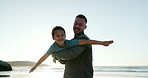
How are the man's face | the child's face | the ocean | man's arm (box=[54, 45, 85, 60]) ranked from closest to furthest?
man's arm (box=[54, 45, 85, 60]) < the child's face < the man's face < the ocean

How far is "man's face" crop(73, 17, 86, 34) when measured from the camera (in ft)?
9.67

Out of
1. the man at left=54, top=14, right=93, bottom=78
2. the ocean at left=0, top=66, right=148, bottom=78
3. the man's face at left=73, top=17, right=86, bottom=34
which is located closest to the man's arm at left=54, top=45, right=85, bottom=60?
the man at left=54, top=14, right=93, bottom=78

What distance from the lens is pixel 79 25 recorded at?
2959 millimetres

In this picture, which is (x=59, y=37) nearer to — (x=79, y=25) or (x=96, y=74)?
(x=79, y=25)

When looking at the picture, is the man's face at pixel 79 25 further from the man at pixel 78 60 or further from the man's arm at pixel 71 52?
the man's arm at pixel 71 52

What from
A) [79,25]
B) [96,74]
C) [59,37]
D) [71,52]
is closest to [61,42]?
[59,37]

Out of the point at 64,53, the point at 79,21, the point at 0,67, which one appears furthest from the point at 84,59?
the point at 0,67

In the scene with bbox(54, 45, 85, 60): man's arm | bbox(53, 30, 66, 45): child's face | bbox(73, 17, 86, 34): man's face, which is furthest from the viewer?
bbox(73, 17, 86, 34): man's face

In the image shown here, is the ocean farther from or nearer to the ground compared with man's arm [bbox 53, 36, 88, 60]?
nearer to the ground

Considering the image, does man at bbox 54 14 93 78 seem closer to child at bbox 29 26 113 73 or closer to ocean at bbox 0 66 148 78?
child at bbox 29 26 113 73

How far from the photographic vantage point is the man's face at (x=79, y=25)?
2.95 meters

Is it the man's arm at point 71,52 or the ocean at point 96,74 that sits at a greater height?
the man's arm at point 71,52

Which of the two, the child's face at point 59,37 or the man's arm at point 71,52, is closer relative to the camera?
the man's arm at point 71,52

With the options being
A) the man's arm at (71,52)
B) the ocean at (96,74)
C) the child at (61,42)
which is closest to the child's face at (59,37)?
the child at (61,42)
